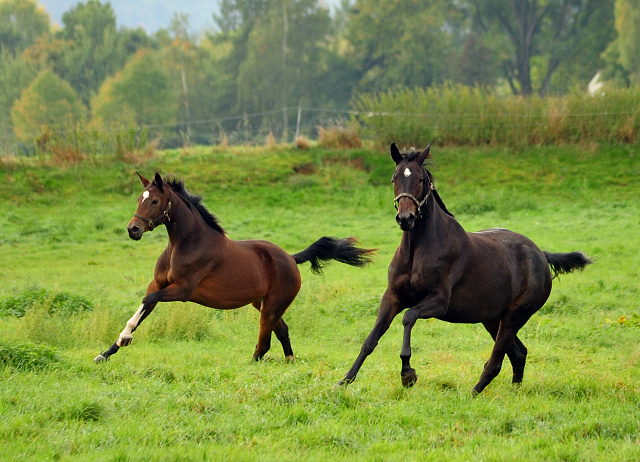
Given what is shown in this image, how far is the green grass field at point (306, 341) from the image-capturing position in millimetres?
5074

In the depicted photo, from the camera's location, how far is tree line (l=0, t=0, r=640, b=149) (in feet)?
168

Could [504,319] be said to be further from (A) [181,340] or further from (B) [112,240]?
(B) [112,240]

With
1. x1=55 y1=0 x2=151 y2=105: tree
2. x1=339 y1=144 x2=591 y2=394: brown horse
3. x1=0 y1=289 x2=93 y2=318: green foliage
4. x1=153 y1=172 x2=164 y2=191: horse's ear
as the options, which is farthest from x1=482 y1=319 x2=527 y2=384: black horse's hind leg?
x1=55 y1=0 x2=151 y2=105: tree

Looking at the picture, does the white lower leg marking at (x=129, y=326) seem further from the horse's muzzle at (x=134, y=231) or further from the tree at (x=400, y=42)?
the tree at (x=400, y=42)

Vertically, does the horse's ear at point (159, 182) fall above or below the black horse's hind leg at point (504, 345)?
above

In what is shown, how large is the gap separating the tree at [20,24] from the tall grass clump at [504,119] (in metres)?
47.5

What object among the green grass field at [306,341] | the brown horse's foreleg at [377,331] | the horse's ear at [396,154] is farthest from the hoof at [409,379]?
the horse's ear at [396,154]

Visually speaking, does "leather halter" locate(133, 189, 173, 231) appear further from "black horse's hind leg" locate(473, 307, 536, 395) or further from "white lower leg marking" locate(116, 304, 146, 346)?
"black horse's hind leg" locate(473, 307, 536, 395)

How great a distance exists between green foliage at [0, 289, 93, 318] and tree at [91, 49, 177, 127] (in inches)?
1564

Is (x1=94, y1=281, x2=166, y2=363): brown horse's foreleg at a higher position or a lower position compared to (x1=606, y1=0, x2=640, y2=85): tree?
lower

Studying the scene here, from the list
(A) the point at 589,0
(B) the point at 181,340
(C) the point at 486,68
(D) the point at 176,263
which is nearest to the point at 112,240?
(B) the point at 181,340

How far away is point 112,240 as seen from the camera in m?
18.5

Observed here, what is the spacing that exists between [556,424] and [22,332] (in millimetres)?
6580

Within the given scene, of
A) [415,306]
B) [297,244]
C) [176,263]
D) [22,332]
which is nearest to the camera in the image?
[415,306]
